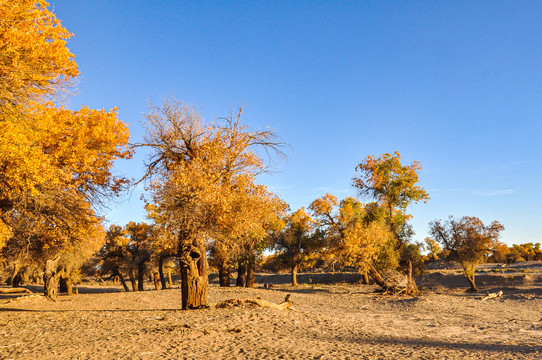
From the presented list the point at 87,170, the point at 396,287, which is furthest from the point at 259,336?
the point at 396,287

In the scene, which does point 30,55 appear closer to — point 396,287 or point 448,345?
point 448,345

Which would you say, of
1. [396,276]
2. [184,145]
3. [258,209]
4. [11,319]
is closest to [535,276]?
[396,276]

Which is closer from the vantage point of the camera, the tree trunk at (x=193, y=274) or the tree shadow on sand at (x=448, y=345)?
the tree shadow on sand at (x=448, y=345)

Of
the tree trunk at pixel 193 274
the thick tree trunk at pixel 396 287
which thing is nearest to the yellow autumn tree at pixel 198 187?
the tree trunk at pixel 193 274

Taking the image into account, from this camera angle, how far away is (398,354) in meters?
8.25

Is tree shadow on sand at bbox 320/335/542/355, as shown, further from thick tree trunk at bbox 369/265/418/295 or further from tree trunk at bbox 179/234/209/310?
thick tree trunk at bbox 369/265/418/295

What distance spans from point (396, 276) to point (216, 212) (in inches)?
757

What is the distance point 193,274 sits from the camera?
48.6 ft

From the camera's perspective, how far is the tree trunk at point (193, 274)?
14.7 meters

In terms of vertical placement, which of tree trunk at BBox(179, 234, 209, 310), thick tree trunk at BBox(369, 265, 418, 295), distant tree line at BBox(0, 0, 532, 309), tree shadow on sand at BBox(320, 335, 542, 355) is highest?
distant tree line at BBox(0, 0, 532, 309)

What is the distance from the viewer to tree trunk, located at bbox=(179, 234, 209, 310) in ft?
48.2

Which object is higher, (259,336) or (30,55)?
(30,55)

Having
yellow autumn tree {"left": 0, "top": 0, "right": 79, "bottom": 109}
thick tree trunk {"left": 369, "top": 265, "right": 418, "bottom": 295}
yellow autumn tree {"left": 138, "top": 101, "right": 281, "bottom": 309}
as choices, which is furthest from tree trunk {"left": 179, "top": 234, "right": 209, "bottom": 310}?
thick tree trunk {"left": 369, "top": 265, "right": 418, "bottom": 295}

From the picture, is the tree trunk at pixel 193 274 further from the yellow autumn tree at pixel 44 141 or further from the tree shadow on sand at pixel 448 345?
the tree shadow on sand at pixel 448 345
